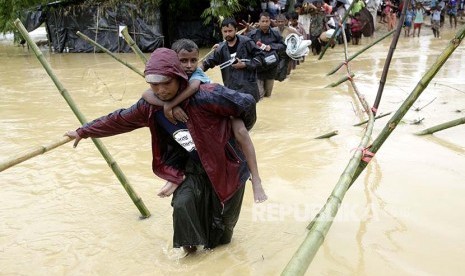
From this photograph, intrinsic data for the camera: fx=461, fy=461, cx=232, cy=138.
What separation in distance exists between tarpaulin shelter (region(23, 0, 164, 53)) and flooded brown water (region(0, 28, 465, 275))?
813 cm

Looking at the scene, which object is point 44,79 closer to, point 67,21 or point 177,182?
point 67,21

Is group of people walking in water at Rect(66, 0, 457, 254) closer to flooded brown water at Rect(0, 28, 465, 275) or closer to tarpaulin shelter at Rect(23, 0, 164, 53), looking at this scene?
flooded brown water at Rect(0, 28, 465, 275)

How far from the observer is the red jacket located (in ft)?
7.76

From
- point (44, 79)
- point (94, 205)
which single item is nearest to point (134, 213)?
point (94, 205)

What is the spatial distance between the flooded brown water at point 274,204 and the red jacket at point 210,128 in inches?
21.5

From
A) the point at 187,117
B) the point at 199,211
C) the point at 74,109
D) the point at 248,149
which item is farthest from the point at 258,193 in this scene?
the point at 74,109

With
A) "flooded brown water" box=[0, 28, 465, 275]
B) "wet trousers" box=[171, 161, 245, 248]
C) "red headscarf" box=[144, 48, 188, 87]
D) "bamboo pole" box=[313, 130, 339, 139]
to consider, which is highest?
"red headscarf" box=[144, 48, 188, 87]

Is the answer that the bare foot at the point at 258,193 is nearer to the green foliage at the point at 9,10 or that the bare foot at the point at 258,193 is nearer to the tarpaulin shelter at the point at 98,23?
the tarpaulin shelter at the point at 98,23

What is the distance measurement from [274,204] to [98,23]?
517 inches

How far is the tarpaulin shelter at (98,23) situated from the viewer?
14.3 m

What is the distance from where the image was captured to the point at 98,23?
15.0 m

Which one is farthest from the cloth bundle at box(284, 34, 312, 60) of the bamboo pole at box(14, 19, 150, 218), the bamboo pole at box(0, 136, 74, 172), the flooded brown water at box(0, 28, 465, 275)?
the bamboo pole at box(0, 136, 74, 172)

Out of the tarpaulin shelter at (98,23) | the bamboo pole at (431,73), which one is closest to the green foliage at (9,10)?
the tarpaulin shelter at (98,23)

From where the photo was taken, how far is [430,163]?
13.2ft
